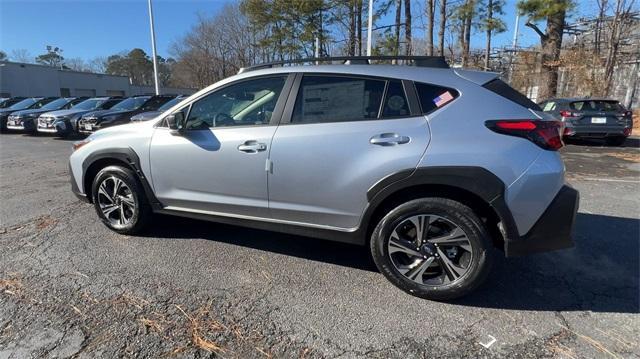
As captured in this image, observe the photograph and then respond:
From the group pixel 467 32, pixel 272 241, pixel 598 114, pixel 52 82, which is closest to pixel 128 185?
pixel 272 241

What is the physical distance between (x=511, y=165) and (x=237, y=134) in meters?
2.15

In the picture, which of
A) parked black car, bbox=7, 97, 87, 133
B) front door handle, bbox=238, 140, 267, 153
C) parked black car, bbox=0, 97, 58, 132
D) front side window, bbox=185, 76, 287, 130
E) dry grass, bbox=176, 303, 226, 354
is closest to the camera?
dry grass, bbox=176, 303, 226, 354

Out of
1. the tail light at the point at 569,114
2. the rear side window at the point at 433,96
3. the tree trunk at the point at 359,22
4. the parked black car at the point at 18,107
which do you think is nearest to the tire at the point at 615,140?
the tail light at the point at 569,114

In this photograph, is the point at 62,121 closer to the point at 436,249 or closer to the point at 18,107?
the point at 18,107

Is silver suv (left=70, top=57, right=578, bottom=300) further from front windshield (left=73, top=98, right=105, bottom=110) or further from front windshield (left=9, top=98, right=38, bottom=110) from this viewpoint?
front windshield (left=9, top=98, right=38, bottom=110)

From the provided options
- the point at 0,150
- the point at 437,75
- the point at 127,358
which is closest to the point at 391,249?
the point at 437,75

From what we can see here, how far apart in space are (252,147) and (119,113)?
11990 millimetres

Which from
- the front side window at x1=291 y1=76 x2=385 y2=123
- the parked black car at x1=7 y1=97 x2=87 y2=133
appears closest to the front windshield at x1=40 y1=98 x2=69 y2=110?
the parked black car at x1=7 y1=97 x2=87 y2=133

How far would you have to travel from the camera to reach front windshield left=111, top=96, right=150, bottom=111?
536 inches

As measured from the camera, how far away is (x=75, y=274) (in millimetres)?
3148

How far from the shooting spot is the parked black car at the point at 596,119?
35.1 feet

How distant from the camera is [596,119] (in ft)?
35.2

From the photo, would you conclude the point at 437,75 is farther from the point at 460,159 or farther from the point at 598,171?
the point at 598,171

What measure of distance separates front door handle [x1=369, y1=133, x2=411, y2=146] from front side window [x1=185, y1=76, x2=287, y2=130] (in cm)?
97
